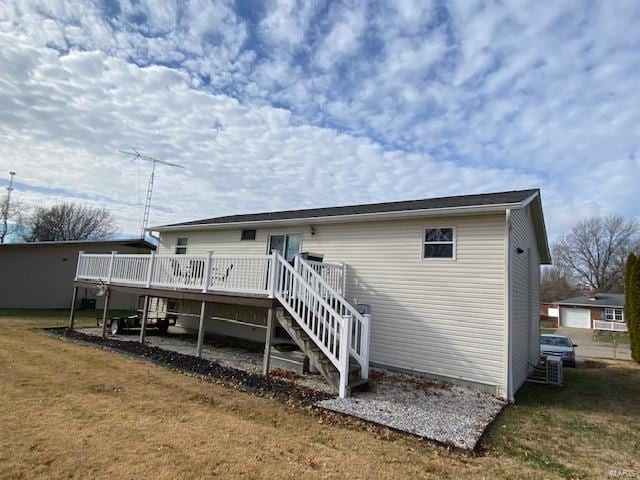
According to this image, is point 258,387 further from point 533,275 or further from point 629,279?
point 629,279

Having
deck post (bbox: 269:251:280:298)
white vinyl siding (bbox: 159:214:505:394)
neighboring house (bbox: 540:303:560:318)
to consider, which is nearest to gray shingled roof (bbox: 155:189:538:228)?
white vinyl siding (bbox: 159:214:505:394)

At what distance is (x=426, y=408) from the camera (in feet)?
20.5

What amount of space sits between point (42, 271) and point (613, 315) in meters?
45.3

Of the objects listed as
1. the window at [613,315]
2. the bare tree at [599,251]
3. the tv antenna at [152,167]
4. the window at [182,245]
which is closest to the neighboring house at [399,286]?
the window at [182,245]

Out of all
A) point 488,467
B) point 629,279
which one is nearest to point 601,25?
point 488,467

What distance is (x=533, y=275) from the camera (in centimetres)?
1152

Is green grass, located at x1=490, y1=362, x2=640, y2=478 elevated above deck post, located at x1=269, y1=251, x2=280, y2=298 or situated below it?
below

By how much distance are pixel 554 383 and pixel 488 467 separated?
259 inches

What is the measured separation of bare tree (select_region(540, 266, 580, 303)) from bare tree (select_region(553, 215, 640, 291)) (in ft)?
4.31

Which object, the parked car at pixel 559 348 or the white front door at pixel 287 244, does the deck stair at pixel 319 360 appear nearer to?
the white front door at pixel 287 244

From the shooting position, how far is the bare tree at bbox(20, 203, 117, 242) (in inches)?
1522

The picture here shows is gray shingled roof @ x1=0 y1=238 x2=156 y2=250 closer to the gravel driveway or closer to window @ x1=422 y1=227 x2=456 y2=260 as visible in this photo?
window @ x1=422 y1=227 x2=456 y2=260

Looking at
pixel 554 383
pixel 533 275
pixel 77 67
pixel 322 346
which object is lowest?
pixel 554 383

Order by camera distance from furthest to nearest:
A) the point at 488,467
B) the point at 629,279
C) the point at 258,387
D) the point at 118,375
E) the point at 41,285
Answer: the point at 41,285, the point at 629,279, the point at 118,375, the point at 258,387, the point at 488,467
